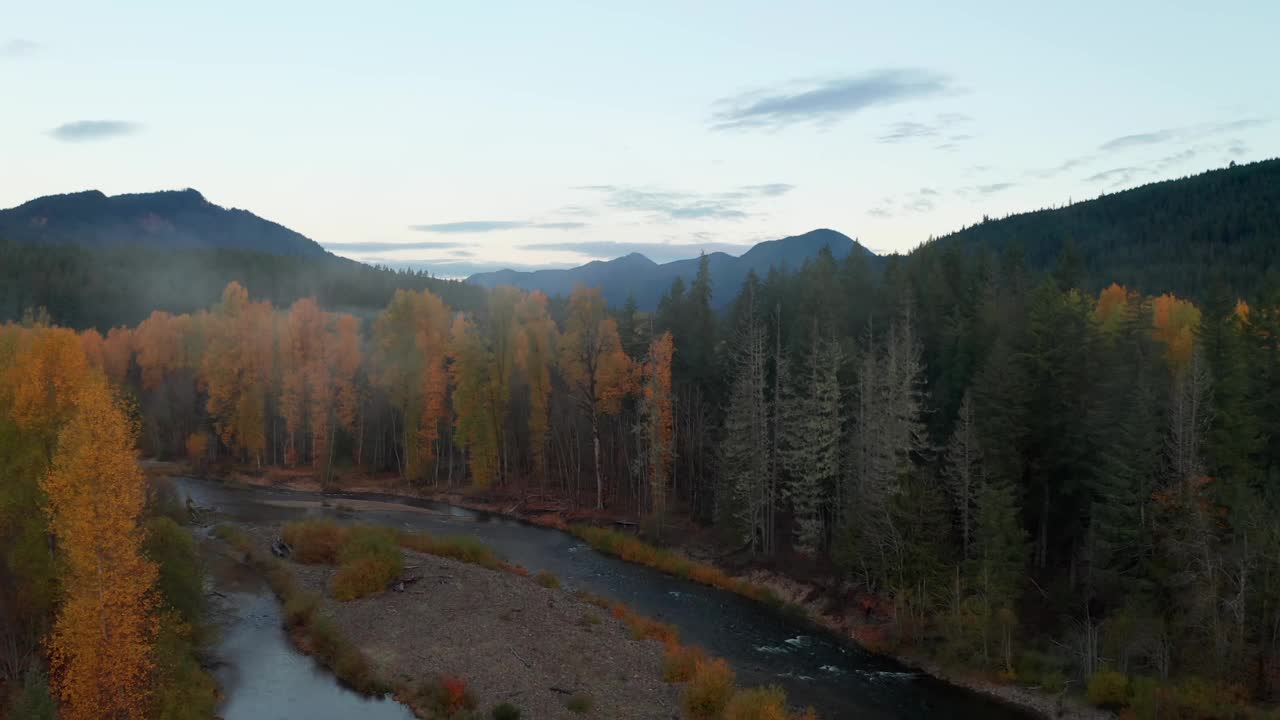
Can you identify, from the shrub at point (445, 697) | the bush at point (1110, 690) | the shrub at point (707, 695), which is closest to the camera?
the shrub at point (707, 695)

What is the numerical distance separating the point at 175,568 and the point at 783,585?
88.7ft

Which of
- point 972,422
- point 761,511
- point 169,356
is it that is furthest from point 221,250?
point 972,422

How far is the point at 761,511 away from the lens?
4838 centimetres

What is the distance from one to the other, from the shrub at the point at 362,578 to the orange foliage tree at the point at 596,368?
827 inches

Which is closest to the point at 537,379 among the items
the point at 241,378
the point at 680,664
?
the point at 241,378

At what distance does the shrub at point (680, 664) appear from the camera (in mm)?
29562

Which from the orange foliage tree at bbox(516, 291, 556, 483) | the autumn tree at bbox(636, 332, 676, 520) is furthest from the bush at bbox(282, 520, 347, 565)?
the orange foliage tree at bbox(516, 291, 556, 483)

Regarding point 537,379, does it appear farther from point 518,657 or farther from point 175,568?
point 175,568

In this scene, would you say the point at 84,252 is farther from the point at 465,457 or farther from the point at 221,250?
the point at 465,457

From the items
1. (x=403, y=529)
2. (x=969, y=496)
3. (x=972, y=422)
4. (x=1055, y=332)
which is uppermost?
(x=1055, y=332)

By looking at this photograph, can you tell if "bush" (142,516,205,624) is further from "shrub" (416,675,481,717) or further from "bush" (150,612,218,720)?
"shrub" (416,675,481,717)

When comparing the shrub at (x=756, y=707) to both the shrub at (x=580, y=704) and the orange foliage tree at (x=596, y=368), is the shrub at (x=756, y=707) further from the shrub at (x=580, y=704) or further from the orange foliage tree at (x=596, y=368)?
the orange foliage tree at (x=596, y=368)

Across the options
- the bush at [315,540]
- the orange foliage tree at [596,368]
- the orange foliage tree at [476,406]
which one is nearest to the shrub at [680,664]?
the bush at [315,540]

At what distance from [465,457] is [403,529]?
19463 millimetres
